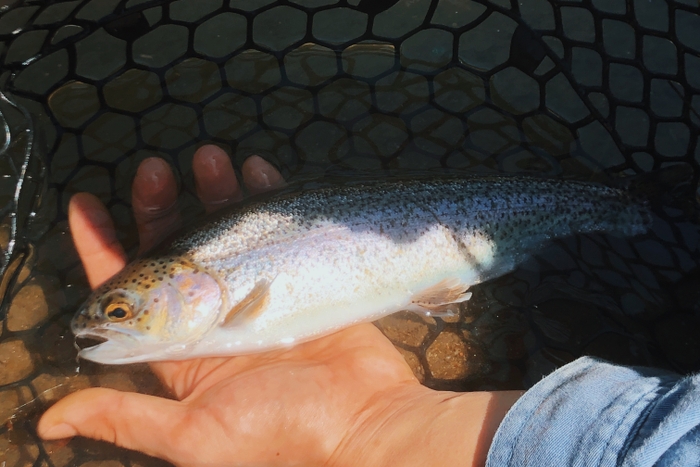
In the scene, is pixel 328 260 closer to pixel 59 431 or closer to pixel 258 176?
pixel 258 176

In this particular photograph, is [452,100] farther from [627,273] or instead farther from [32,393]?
[32,393]

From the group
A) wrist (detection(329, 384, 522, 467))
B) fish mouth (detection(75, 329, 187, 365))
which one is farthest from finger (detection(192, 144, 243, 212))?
wrist (detection(329, 384, 522, 467))

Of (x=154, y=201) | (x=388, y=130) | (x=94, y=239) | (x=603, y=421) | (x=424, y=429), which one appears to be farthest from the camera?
(x=388, y=130)

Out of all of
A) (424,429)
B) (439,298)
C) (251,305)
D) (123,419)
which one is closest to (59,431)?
(123,419)

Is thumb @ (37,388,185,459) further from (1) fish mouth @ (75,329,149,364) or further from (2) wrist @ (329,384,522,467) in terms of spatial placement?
(2) wrist @ (329,384,522,467)

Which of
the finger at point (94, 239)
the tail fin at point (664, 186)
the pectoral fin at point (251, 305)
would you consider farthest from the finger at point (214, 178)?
the tail fin at point (664, 186)

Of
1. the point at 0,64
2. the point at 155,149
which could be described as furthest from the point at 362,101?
the point at 0,64
